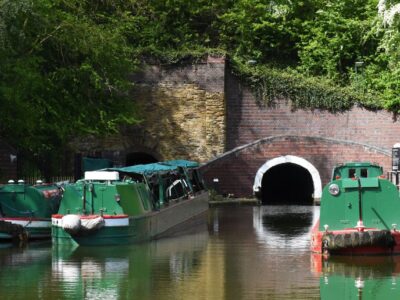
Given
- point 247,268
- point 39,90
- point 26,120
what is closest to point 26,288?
point 247,268

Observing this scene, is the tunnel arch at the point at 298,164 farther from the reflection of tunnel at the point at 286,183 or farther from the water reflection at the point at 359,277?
the water reflection at the point at 359,277

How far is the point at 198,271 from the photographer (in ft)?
55.5

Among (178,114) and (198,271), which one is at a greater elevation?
(178,114)

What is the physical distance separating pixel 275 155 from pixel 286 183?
497 cm

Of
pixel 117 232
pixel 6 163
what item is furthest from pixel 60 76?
pixel 117 232

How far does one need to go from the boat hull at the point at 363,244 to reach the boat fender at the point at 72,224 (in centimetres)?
443

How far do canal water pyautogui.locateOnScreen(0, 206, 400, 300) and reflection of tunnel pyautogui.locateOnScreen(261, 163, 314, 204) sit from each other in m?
13.4

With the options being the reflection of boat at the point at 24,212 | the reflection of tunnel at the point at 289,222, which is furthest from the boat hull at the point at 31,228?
the reflection of tunnel at the point at 289,222

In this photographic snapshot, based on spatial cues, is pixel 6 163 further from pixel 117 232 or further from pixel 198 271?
pixel 198 271

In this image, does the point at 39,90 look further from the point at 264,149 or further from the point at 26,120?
the point at 264,149

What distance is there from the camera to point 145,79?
3322 cm

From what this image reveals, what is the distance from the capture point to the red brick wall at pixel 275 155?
105 feet

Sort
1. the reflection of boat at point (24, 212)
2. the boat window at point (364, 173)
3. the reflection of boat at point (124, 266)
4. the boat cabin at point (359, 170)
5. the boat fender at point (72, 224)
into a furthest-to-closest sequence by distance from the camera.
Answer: the boat window at point (364, 173) → the boat cabin at point (359, 170) → the reflection of boat at point (24, 212) → the boat fender at point (72, 224) → the reflection of boat at point (124, 266)

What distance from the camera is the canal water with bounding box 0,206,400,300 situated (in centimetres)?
1462
